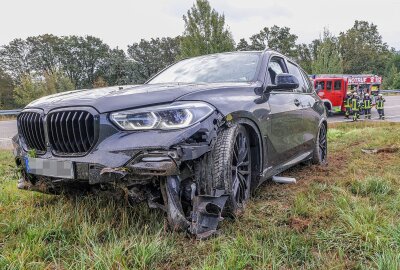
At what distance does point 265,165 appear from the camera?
3246 mm

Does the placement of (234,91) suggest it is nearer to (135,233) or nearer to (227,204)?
(227,204)

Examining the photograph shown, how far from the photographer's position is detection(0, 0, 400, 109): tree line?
27719mm

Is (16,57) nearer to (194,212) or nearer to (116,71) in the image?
(116,71)

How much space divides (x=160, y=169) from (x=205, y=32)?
18.9 meters

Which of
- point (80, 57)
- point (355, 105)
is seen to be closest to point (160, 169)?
point (355, 105)

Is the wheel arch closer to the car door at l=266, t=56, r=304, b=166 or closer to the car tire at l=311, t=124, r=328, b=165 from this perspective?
the car door at l=266, t=56, r=304, b=166

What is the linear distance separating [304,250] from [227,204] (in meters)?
0.65

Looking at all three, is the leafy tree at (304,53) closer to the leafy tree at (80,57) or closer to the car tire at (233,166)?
the leafy tree at (80,57)

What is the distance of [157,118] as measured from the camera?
2.32 m

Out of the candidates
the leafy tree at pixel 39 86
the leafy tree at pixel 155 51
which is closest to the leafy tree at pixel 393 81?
the leafy tree at pixel 155 51

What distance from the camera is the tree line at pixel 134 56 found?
2772 centimetres

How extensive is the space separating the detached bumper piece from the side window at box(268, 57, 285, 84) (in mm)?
1652

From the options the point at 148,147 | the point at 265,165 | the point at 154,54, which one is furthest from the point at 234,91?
the point at 154,54

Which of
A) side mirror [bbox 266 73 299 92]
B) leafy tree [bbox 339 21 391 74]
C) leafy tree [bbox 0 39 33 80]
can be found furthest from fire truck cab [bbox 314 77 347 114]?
leafy tree [bbox 0 39 33 80]
